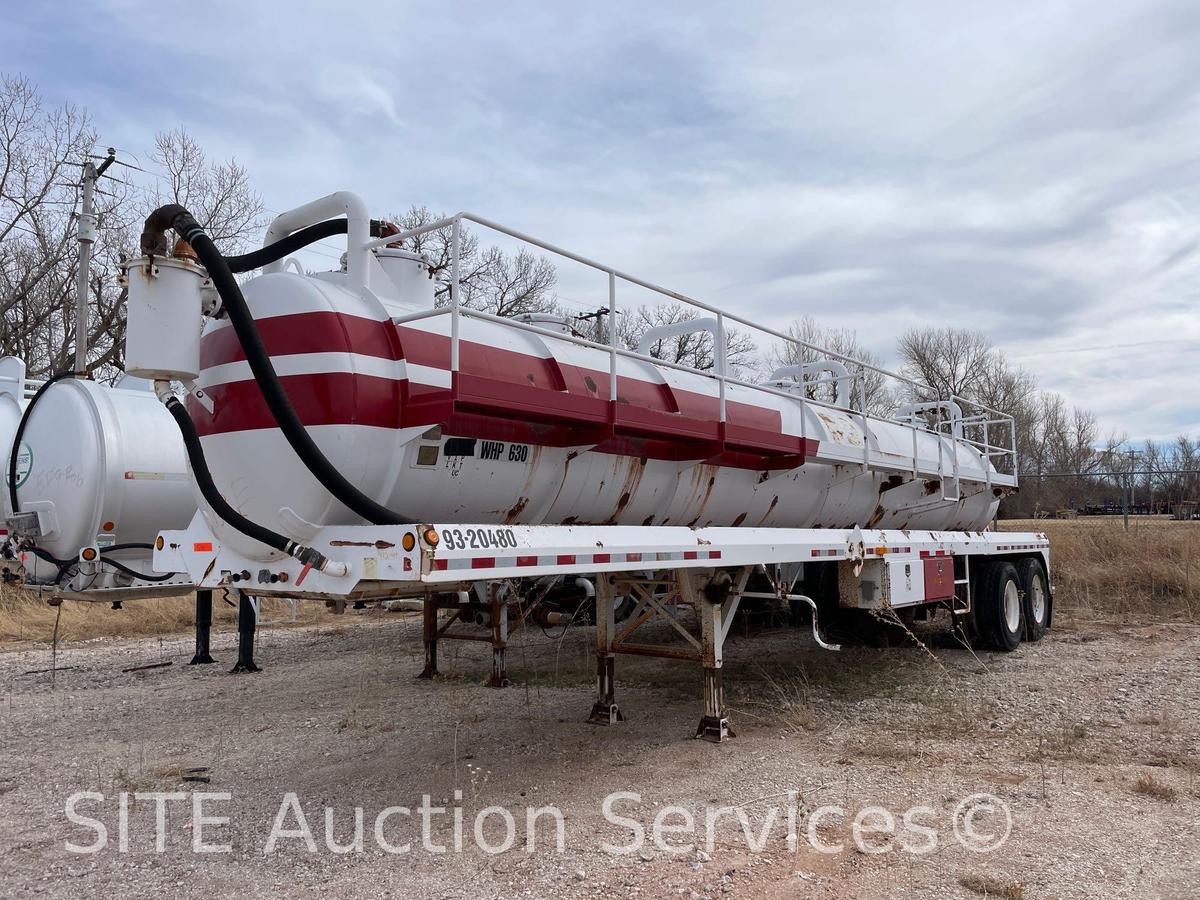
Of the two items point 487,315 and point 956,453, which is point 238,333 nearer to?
point 487,315

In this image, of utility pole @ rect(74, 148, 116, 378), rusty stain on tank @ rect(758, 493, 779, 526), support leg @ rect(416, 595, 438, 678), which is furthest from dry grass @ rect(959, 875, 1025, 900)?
utility pole @ rect(74, 148, 116, 378)

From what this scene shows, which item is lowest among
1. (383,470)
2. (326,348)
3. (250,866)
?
(250,866)

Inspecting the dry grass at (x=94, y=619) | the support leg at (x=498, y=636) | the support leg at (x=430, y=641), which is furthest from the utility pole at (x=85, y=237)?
the support leg at (x=498, y=636)

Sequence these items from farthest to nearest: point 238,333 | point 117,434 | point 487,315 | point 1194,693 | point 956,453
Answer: point 956,453 → point 117,434 → point 1194,693 → point 487,315 → point 238,333

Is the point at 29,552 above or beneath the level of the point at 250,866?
above

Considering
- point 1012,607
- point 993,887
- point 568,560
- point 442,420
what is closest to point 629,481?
point 568,560

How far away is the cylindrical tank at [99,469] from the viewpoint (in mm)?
8961

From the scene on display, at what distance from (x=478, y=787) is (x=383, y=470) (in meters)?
2.41

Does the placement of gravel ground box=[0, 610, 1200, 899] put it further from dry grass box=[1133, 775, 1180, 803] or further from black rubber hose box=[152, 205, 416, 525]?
black rubber hose box=[152, 205, 416, 525]

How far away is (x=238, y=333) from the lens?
184 inches

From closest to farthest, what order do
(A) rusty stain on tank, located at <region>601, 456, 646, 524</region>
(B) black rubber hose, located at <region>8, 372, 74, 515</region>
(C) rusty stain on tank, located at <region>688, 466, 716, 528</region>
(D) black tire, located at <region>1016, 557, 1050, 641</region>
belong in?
(A) rusty stain on tank, located at <region>601, 456, 646, 524</region>
(C) rusty stain on tank, located at <region>688, 466, 716, 528</region>
(B) black rubber hose, located at <region>8, 372, 74, 515</region>
(D) black tire, located at <region>1016, 557, 1050, 641</region>

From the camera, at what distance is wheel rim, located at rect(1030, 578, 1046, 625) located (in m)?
12.3

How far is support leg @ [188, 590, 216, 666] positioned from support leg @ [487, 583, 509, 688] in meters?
3.79

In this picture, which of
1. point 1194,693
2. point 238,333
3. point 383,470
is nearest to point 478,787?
point 383,470
